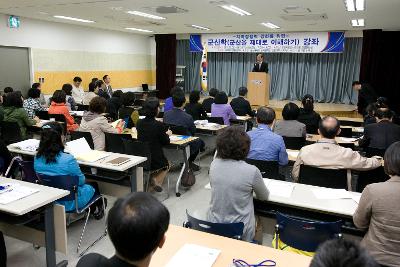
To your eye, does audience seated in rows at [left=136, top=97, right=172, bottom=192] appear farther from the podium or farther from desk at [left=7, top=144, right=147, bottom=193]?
the podium

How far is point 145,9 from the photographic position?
23.7 ft

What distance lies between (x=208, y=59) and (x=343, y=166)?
11.1 meters

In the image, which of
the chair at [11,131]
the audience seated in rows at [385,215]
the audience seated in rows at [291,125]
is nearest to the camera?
the audience seated in rows at [385,215]

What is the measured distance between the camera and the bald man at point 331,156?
9.80ft

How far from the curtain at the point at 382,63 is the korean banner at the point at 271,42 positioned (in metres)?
0.80

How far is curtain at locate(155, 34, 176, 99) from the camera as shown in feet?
43.9

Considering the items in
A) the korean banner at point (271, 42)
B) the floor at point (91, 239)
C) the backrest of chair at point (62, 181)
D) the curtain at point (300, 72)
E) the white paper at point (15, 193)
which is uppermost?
the korean banner at point (271, 42)

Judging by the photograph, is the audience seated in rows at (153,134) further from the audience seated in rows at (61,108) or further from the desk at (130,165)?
the audience seated in rows at (61,108)

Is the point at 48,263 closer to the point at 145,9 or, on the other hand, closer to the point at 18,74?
the point at 145,9

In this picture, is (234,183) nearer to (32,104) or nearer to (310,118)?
(310,118)

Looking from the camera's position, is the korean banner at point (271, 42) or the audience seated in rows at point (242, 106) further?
the korean banner at point (271, 42)

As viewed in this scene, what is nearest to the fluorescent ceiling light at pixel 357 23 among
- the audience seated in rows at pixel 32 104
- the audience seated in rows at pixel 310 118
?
the audience seated in rows at pixel 310 118

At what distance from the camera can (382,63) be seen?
34.1 feet

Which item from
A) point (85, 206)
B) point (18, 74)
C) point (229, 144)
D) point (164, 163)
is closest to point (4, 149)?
point (85, 206)
